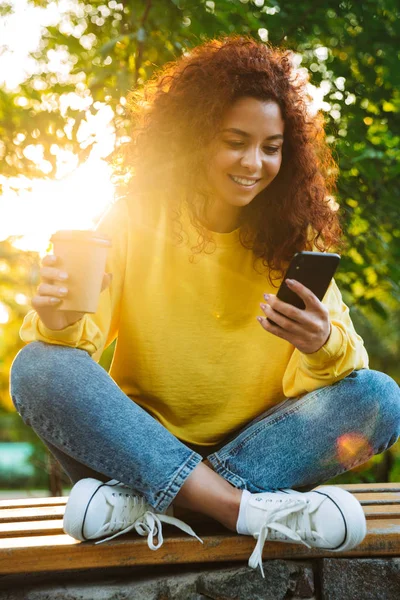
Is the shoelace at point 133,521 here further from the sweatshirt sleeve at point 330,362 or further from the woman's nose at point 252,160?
the woman's nose at point 252,160

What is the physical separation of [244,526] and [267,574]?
0.15 meters

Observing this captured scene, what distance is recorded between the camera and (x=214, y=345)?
2176 mm

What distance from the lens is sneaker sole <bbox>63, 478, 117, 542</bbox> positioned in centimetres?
172

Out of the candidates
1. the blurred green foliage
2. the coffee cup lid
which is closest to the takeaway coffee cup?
the coffee cup lid

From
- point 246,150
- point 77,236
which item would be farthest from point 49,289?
point 246,150

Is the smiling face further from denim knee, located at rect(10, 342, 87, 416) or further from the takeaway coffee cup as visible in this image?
denim knee, located at rect(10, 342, 87, 416)

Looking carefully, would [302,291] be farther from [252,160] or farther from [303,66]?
[303,66]

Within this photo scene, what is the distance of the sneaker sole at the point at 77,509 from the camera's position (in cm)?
172

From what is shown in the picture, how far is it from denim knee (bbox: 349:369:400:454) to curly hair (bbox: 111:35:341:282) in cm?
53

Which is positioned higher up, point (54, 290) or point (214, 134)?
point (214, 134)

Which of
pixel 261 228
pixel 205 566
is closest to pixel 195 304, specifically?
pixel 261 228

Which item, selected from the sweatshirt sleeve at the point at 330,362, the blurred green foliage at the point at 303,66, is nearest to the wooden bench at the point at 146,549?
the sweatshirt sleeve at the point at 330,362

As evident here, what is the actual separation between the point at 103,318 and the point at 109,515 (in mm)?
584

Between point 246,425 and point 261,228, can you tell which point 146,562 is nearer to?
point 246,425
